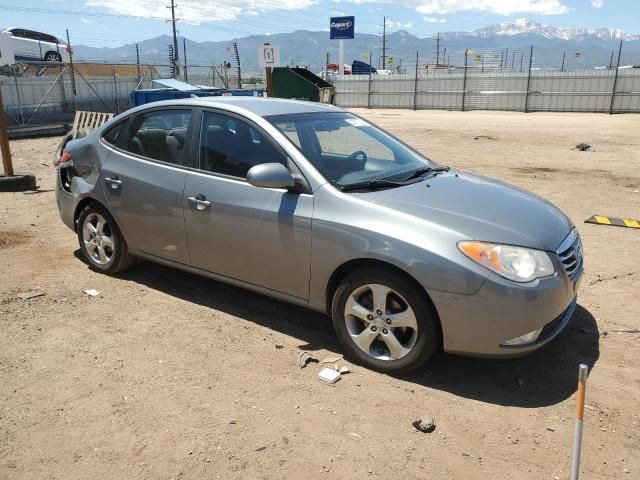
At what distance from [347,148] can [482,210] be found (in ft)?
4.26

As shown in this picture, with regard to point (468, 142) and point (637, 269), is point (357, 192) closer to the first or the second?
point (637, 269)

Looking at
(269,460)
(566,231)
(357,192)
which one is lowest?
(269,460)

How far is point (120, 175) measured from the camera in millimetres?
4898

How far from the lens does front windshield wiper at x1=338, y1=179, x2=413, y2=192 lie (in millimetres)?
3830

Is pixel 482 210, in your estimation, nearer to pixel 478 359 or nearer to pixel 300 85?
pixel 478 359

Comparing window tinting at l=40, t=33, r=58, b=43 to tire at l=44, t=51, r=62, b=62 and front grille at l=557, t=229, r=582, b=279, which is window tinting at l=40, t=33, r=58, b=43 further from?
front grille at l=557, t=229, r=582, b=279

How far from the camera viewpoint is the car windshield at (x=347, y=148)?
13.3ft

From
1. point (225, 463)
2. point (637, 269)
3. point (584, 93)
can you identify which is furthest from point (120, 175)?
point (584, 93)

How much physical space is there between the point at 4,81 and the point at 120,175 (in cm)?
1815

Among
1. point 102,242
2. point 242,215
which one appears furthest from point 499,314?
point 102,242

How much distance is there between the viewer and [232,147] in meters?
4.30

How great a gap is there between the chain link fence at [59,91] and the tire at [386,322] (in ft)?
59.2

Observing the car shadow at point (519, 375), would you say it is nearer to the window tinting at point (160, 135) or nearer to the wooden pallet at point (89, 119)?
the window tinting at point (160, 135)

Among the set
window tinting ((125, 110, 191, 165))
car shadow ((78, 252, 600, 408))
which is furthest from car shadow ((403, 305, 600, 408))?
window tinting ((125, 110, 191, 165))
